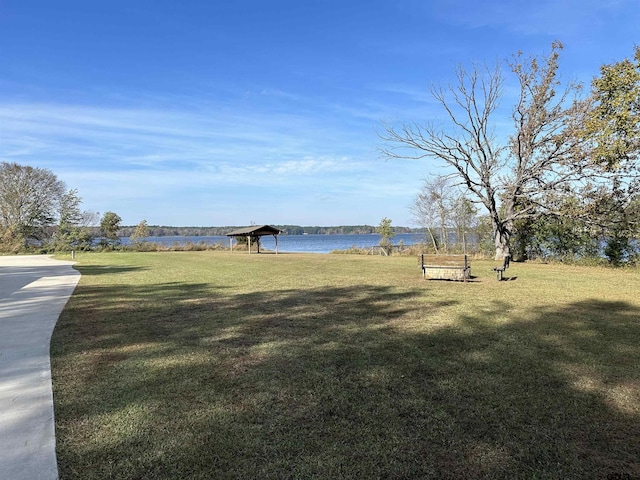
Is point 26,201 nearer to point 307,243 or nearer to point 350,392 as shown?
point 350,392

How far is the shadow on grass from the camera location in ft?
8.27

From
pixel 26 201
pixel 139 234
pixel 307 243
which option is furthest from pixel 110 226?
pixel 307 243

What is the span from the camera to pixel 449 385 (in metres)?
3.71

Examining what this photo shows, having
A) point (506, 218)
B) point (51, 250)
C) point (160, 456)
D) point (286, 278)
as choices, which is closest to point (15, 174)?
point (51, 250)

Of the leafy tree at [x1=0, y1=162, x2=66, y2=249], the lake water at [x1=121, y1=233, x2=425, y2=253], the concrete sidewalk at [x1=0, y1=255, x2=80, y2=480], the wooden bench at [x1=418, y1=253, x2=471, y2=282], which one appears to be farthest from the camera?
the leafy tree at [x1=0, y1=162, x2=66, y2=249]

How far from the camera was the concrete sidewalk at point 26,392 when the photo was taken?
8.18 ft

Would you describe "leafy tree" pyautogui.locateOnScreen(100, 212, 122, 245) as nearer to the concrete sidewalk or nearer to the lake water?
the lake water

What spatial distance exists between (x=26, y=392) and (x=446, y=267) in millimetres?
9780

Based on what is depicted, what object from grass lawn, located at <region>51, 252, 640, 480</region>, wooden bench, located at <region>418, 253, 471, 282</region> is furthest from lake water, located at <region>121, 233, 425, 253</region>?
grass lawn, located at <region>51, 252, 640, 480</region>

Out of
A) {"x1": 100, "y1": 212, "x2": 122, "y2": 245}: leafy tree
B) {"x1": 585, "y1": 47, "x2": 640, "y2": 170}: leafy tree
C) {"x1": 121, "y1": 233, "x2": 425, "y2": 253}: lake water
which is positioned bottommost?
{"x1": 121, "y1": 233, "x2": 425, "y2": 253}: lake water

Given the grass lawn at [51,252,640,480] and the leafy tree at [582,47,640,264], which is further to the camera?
the leafy tree at [582,47,640,264]

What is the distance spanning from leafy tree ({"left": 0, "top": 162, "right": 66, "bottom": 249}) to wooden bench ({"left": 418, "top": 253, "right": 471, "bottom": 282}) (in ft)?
128

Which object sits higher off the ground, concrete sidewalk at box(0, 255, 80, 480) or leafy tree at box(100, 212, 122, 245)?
leafy tree at box(100, 212, 122, 245)

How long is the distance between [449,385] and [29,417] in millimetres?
3584
